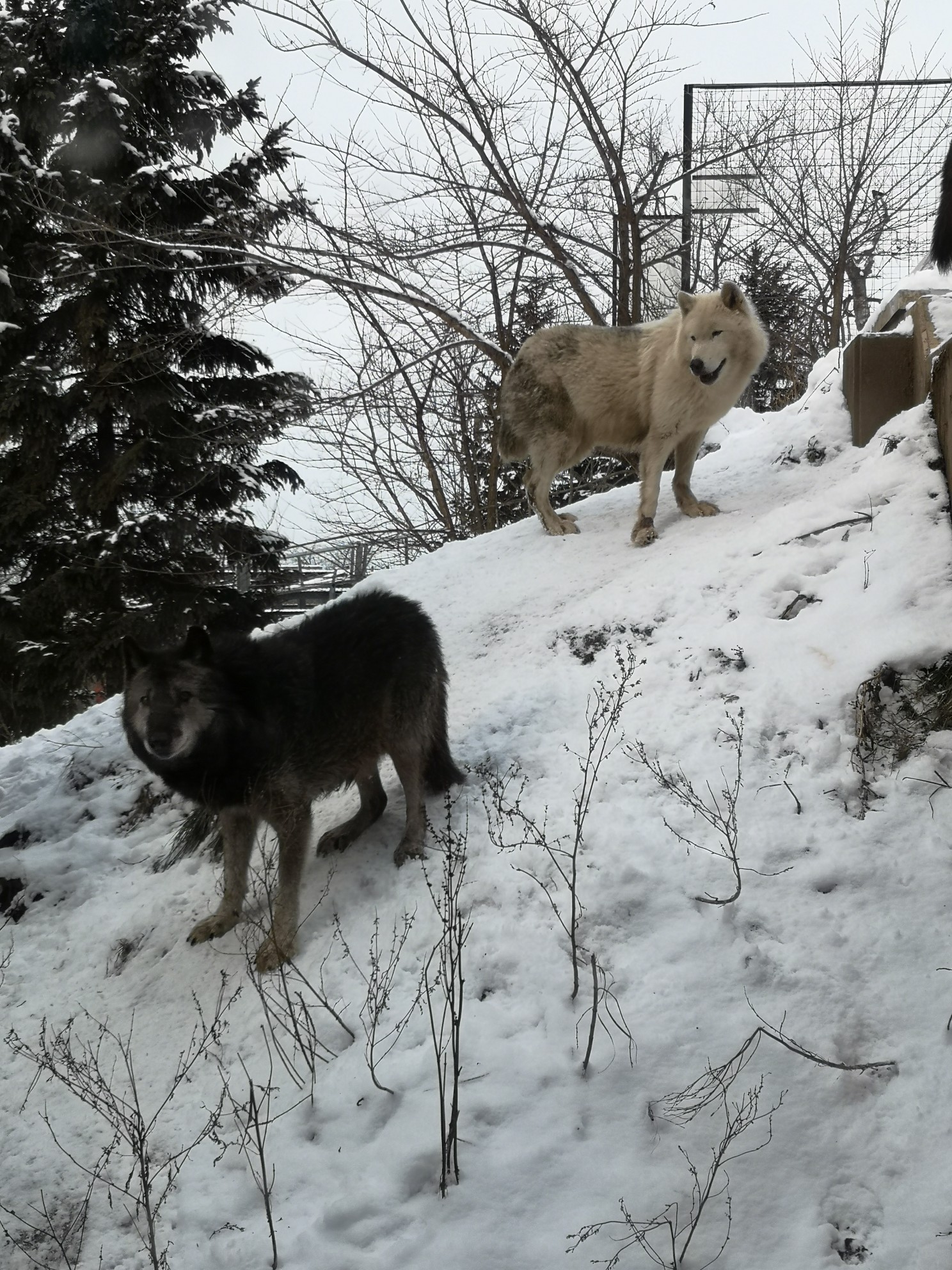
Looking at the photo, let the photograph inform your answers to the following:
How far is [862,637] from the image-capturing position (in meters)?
4.52

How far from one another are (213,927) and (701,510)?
484 cm

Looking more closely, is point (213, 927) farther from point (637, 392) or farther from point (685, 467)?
point (637, 392)

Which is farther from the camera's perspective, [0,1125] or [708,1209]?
[0,1125]

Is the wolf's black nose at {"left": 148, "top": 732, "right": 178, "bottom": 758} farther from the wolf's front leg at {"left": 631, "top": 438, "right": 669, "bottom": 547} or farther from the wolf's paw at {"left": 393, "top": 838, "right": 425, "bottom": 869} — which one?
the wolf's front leg at {"left": 631, "top": 438, "right": 669, "bottom": 547}

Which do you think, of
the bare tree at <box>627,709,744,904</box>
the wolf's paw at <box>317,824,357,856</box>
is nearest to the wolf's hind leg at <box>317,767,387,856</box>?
the wolf's paw at <box>317,824,357,856</box>

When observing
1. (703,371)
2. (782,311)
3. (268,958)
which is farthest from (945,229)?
(782,311)

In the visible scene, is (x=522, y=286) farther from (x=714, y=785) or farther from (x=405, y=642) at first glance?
(x=714, y=785)

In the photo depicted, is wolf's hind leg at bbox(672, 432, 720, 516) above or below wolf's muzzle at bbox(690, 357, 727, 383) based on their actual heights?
below

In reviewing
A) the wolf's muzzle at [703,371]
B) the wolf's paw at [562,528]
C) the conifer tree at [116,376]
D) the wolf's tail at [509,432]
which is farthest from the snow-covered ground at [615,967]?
the conifer tree at [116,376]

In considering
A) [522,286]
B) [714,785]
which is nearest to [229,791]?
Result: [714,785]

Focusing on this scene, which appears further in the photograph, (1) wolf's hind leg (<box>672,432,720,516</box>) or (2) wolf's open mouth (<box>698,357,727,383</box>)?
(1) wolf's hind leg (<box>672,432,720,516</box>)

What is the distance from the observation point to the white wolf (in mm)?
7090

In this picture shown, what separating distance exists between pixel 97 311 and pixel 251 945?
439 inches

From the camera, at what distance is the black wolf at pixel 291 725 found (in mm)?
4066
